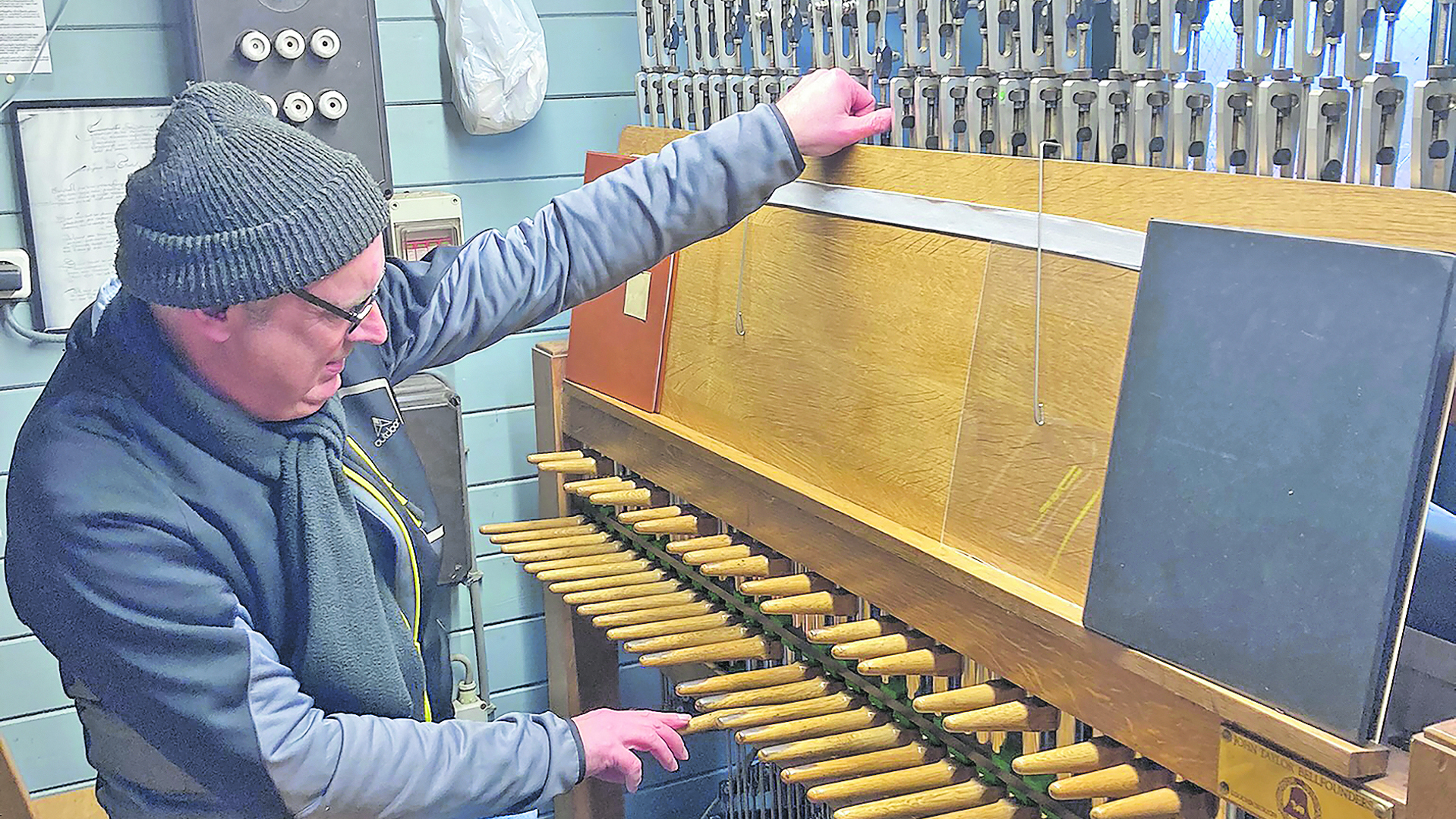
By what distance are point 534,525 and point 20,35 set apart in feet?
3.59

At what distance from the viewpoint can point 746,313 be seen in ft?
6.15

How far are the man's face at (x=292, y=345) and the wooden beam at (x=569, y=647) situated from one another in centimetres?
97

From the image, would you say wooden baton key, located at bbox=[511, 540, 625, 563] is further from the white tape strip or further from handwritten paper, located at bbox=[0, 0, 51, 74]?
handwritten paper, located at bbox=[0, 0, 51, 74]

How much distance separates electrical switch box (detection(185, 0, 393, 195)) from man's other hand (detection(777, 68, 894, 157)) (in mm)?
944

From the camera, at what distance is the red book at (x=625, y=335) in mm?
2078

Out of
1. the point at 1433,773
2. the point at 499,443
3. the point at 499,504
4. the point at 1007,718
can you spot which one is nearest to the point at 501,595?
the point at 499,504

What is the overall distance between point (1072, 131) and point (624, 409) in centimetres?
93

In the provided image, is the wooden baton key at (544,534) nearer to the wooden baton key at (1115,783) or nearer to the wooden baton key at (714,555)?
the wooden baton key at (714,555)

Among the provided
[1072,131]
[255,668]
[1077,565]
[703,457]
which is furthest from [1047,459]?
[255,668]

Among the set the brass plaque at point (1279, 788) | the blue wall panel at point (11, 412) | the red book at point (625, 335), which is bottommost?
the brass plaque at point (1279, 788)

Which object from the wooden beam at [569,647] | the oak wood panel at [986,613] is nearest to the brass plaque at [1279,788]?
the oak wood panel at [986,613]

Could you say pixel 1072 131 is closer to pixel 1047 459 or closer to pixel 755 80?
pixel 1047 459

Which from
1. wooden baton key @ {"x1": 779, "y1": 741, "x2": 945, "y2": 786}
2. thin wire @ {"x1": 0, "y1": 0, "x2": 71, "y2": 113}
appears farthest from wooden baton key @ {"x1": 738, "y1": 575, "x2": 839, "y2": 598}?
thin wire @ {"x1": 0, "y1": 0, "x2": 71, "y2": 113}

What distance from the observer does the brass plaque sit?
1000mm
